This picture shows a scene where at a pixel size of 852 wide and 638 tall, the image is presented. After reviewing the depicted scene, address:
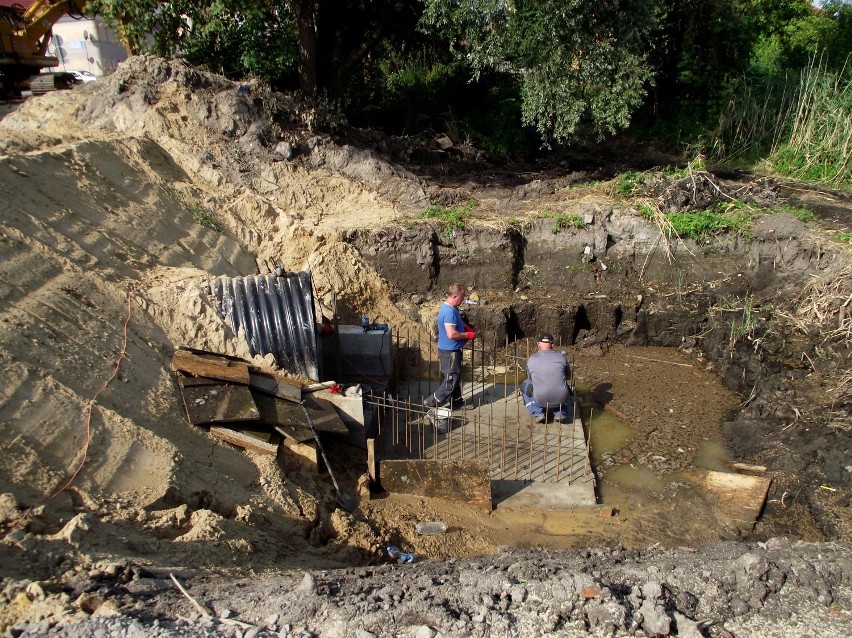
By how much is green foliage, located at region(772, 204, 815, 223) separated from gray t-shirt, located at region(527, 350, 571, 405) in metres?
5.31

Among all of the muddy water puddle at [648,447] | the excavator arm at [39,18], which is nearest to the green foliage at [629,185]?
the muddy water puddle at [648,447]

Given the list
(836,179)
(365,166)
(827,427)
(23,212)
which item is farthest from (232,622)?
(836,179)

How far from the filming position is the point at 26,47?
15.8 metres

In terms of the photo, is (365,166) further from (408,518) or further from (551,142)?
(408,518)

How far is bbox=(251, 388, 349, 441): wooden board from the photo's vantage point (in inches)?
231

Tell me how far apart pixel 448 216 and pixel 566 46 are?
328 cm

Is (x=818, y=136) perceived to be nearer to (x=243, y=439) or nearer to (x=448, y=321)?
(x=448, y=321)

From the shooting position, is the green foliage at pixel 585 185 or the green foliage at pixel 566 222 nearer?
the green foliage at pixel 566 222

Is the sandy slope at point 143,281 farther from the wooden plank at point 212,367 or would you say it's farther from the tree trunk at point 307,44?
the tree trunk at point 307,44

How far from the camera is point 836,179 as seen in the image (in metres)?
11.5

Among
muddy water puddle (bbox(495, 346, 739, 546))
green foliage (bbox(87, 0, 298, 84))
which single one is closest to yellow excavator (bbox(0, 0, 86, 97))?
green foliage (bbox(87, 0, 298, 84))

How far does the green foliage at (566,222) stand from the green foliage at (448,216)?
1.44 metres

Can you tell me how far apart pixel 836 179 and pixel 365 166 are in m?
8.78

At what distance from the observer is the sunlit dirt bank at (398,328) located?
12.1 ft
